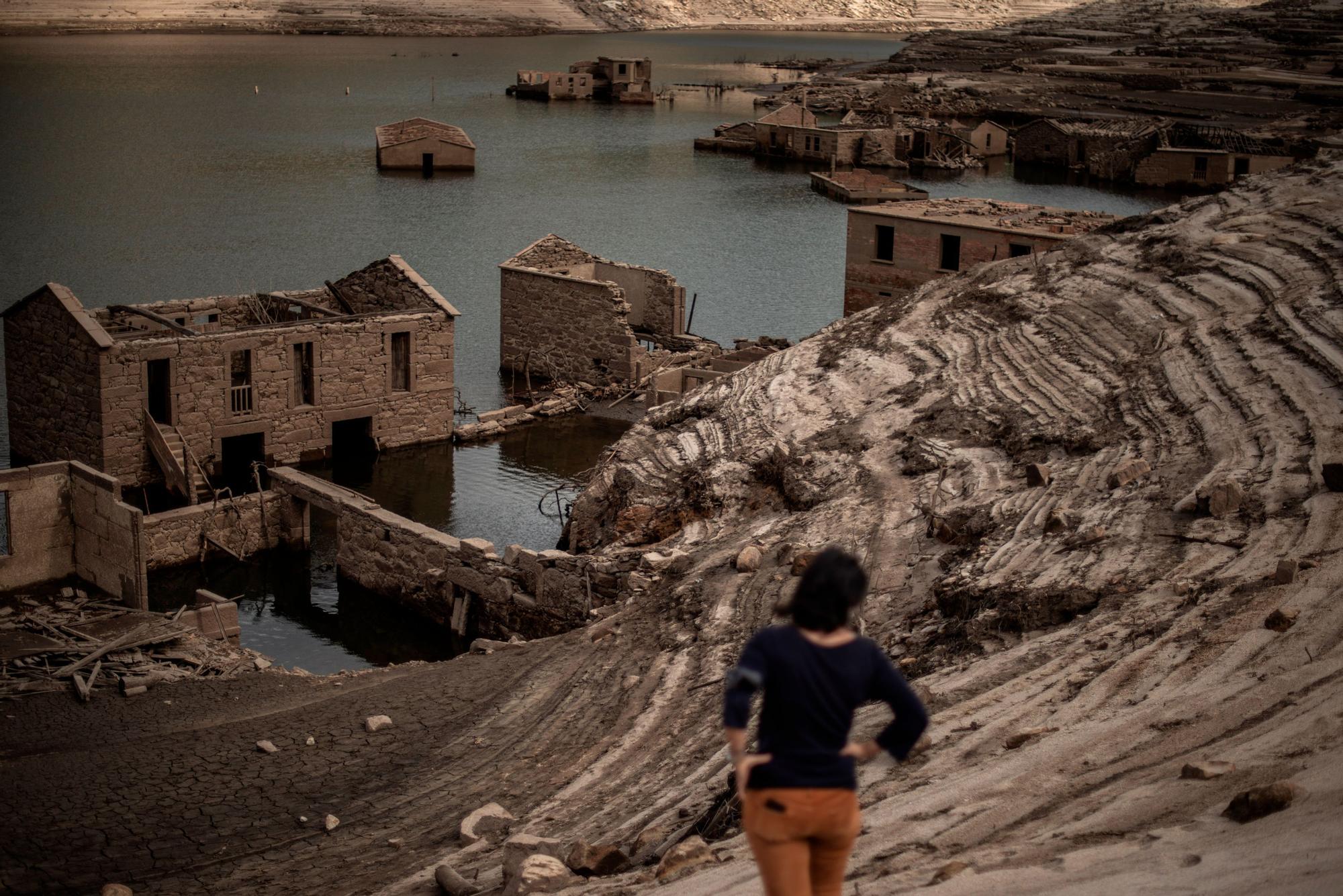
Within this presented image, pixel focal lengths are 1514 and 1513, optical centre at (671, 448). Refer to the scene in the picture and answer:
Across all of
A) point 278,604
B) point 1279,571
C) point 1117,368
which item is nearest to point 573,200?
point 278,604

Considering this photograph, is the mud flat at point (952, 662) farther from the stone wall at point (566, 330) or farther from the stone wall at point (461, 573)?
the stone wall at point (566, 330)

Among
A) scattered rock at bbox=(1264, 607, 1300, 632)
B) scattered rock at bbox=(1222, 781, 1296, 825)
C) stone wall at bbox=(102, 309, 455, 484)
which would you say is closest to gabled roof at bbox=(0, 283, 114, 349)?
stone wall at bbox=(102, 309, 455, 484)

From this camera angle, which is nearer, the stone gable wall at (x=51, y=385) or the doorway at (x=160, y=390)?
the stone gable wall at (x=51, y=385)

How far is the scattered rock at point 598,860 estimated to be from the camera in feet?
38.7

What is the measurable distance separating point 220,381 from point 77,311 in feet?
11.0

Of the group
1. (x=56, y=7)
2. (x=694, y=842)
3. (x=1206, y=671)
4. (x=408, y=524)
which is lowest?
(x=408, y=524)

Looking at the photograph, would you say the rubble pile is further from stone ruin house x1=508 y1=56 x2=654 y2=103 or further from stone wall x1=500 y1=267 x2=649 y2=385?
stone ruin house x1=508 y1=56 x2=654 y2=103

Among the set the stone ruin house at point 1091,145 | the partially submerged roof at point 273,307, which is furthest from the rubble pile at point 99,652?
the stone ruin house at point 1091,145

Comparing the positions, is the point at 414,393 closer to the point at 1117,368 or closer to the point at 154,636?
the point at 154,636

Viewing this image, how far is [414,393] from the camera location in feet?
123

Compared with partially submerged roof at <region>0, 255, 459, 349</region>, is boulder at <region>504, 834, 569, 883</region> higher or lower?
lower

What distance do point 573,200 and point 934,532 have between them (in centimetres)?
6443

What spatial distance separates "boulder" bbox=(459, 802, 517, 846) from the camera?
1434cm

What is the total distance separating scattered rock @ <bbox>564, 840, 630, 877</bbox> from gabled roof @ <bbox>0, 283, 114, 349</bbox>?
76.8 feet
